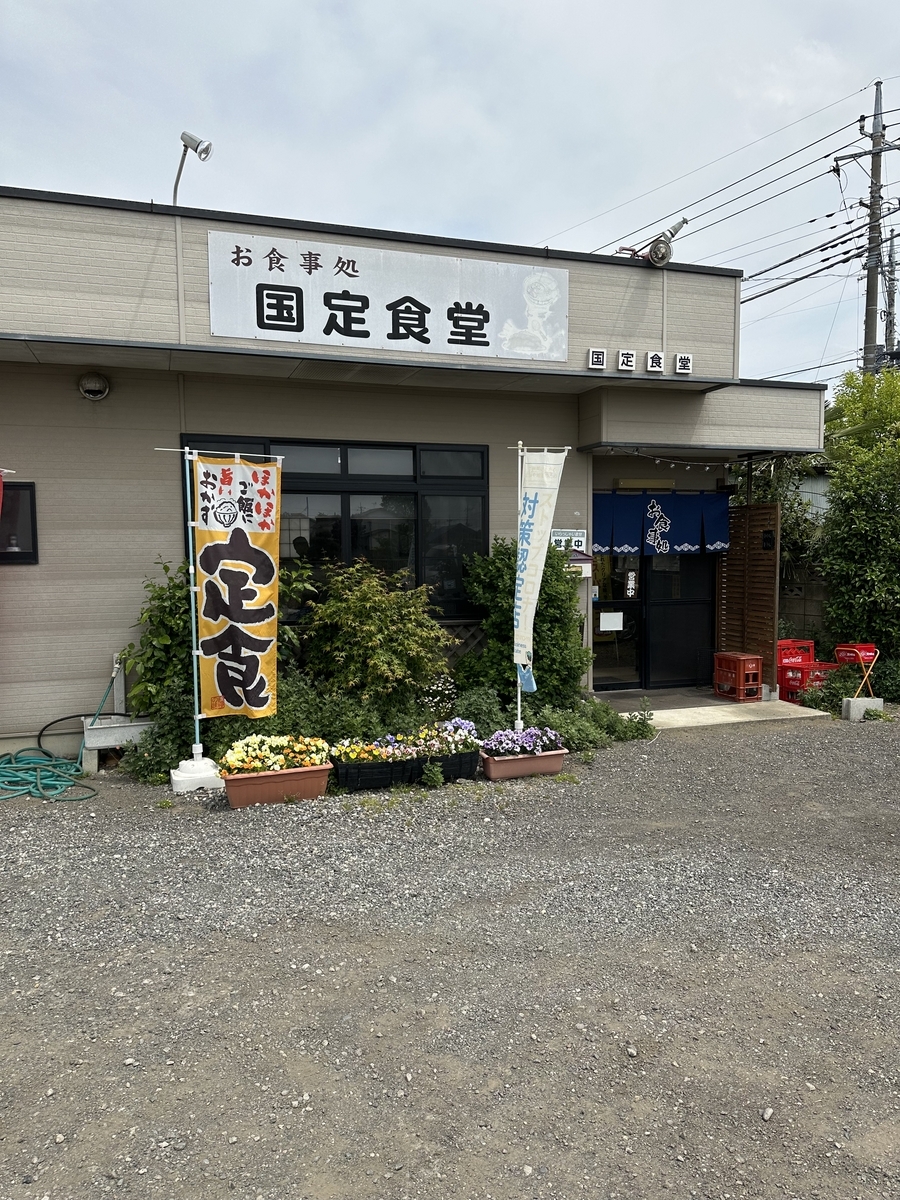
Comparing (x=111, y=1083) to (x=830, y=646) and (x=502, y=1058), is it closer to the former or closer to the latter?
(x=502, y=1058)

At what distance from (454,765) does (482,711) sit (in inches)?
34.3

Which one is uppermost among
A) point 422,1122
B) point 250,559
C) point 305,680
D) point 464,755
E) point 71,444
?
point 71,444

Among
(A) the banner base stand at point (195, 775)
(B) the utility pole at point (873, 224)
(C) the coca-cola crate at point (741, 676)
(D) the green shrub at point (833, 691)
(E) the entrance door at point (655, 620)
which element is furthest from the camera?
(B) the utility pole at point (873, 224)

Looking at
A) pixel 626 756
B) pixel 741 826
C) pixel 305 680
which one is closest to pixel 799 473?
pixel 626 756

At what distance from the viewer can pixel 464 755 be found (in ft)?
23.7

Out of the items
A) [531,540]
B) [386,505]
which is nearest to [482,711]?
[531,540]

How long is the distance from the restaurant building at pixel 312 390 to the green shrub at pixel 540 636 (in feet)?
1.74

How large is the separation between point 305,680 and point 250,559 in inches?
57.4

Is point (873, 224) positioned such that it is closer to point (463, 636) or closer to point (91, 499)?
point (463, 636)

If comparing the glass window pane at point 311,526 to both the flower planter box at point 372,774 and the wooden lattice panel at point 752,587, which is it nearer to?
the flower planter box at point 372,774

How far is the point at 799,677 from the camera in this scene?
10633mm

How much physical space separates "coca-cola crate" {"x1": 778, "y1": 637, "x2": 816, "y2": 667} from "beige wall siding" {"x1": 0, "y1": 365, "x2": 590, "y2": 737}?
21.9ft

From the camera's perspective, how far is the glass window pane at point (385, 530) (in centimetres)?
870

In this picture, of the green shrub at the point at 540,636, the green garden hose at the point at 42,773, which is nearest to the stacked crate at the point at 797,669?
the green shrub at the point at 540,636
